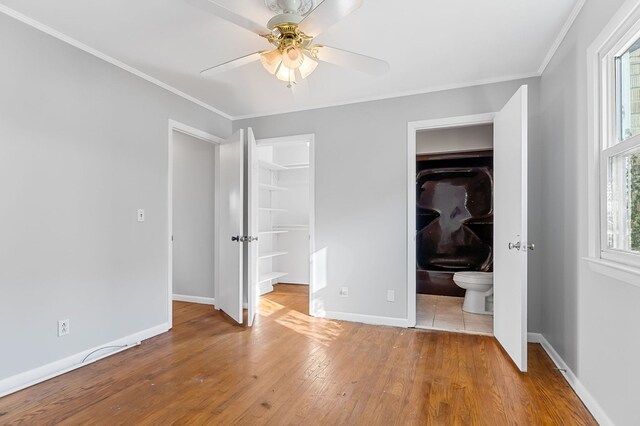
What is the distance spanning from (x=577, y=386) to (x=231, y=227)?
3106 mm

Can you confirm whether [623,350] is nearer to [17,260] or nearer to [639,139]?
[639,139]

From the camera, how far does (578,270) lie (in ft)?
6.73

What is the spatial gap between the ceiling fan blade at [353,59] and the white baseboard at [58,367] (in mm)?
2713

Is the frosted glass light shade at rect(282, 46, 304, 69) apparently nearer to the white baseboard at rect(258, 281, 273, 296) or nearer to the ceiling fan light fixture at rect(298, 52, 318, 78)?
the ceiling fan light fixture at rect(298, 52, 318, 78)

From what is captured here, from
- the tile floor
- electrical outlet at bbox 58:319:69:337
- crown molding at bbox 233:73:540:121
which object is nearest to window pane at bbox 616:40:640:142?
crown molding at bbox 233:73:540:121

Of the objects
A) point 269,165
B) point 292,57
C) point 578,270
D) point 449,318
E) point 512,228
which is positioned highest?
point 292,57

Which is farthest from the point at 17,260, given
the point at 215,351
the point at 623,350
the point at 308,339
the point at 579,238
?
the point at 579,238

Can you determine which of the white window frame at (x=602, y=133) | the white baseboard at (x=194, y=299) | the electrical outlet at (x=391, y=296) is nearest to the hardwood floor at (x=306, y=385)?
the electrical outlet at (x=391, y=296)

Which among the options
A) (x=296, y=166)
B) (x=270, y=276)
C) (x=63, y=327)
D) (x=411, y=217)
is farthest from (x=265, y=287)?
(x=63, y=327)

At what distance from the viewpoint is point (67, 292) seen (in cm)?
236

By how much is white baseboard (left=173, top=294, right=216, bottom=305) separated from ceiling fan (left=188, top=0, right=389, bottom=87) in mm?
2945

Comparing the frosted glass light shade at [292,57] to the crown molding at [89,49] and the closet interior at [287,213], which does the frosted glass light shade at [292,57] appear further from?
the closet interior at [287,213]

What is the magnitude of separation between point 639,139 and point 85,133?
11.1 ft

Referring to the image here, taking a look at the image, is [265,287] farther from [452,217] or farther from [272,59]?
[272,59]
